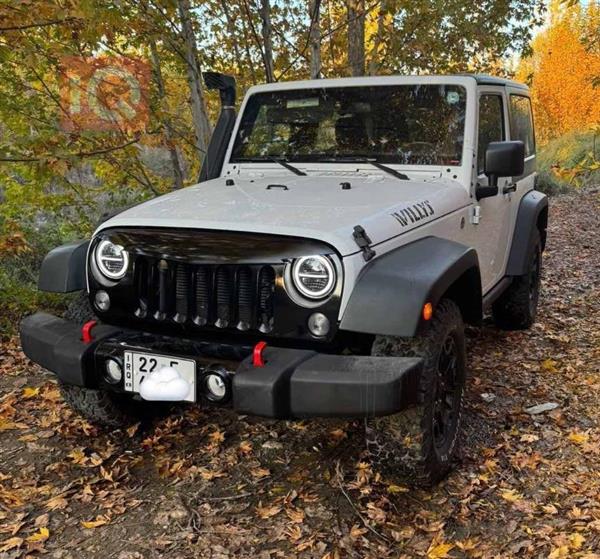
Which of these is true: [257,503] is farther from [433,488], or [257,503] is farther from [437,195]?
[437,195]

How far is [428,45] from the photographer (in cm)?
941

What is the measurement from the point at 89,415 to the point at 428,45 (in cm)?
802

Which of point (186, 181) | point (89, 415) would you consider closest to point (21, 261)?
point (186, 181)

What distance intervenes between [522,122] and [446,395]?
9.28 feet

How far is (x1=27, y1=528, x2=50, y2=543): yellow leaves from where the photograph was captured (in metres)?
2.55

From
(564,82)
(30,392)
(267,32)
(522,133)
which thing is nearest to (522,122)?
(522,133)

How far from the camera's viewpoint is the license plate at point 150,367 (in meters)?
2.48

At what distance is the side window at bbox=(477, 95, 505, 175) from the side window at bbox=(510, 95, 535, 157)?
0.98 feet

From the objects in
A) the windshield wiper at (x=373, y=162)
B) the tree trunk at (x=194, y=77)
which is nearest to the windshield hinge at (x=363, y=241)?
the windshield wiper at (x=373, y=162)

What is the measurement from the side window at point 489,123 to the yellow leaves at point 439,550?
2.13 metres

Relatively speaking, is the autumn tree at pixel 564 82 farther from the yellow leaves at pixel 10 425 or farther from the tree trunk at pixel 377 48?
the yellow leaves at pixel 10 425

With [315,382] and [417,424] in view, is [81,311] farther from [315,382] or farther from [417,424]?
[417,424]

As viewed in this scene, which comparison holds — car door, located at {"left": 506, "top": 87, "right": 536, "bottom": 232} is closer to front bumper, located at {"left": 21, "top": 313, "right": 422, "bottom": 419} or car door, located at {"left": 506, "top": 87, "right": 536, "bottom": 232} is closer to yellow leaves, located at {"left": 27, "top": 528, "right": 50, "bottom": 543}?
front bumper, located at {"left": 21, "top": 313, "right": 422, "bottom": 419}

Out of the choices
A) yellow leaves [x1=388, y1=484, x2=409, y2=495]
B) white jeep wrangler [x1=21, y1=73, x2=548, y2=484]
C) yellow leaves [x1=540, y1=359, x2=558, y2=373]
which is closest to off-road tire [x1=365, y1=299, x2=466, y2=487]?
white jeep wrangler [x1=21, y1=73, x2=548, y2=484]
